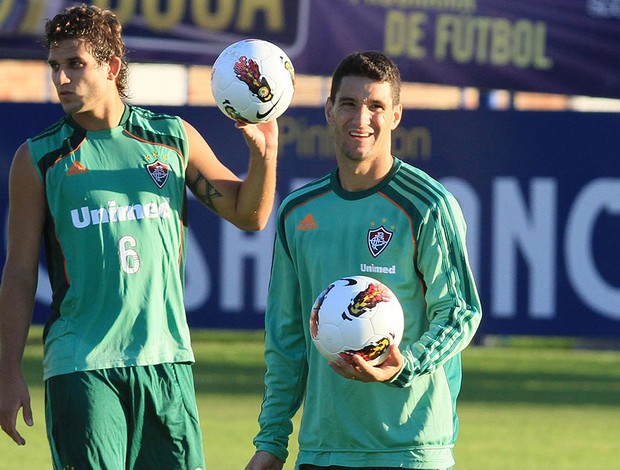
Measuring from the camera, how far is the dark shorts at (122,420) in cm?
549

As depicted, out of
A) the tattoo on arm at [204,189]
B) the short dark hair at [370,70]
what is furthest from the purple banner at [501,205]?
the short dark hair at [370,70]

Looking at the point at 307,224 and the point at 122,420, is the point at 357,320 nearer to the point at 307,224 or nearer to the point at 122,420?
the point at 307,224

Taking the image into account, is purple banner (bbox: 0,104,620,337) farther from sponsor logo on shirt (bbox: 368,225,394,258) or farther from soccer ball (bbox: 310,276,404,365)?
soccer ball (bbox: 310,276,404,365)

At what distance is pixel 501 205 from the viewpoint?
15.3 m

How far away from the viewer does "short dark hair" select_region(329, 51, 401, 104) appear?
525 centimetres

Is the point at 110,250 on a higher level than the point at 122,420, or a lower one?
higher

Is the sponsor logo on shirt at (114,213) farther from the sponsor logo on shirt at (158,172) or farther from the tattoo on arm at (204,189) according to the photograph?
the tattoo on arm at (204,189)

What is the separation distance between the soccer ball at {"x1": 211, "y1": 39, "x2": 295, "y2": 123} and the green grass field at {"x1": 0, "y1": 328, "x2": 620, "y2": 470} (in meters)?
4.76

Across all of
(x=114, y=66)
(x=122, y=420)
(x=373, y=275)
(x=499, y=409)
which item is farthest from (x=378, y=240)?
(x=499, y=409)

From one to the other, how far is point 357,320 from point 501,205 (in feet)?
35.2

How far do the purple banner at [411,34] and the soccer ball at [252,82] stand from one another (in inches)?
375

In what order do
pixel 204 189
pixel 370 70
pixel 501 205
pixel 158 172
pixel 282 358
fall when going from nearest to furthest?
pixel 370 70, pixel 282 358, pixel 158 172, pixel 204 189, pixel 501 205

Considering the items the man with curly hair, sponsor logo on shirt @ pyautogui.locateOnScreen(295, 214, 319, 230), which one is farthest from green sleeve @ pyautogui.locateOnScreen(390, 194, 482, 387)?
the man with curly hair

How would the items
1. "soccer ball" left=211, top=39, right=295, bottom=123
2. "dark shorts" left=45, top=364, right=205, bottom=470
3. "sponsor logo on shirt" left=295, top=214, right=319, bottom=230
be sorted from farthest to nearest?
"soccer ball" left=211, top=39, right=295, bottom=123 → "dark shorts" left=45, top=364, right=205, bottom=470 → "sponsor logo on shirt" left=295, top=214, right=319, bottom=230
